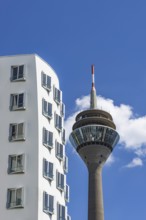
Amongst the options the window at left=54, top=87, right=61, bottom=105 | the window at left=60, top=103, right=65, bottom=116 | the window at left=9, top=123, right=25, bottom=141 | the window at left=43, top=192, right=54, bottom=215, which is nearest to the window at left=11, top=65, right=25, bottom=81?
the window at left=54, top=87, right=61, bottom=105

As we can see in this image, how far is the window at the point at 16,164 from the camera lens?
4025cm

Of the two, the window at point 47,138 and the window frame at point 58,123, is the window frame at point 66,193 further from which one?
the window frame at point 58,123

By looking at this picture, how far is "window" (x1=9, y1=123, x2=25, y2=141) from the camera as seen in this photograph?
41656 millimetres

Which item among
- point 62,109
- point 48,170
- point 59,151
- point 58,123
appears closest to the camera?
point 48,170

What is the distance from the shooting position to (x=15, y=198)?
3909 cm

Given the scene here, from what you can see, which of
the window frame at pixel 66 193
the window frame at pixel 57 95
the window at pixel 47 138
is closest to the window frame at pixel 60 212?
the window frame at pixel 66 193

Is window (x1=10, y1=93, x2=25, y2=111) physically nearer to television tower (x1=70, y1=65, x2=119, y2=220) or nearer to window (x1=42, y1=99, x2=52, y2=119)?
window (x1=42, y1=99, x2=52, y2=119)

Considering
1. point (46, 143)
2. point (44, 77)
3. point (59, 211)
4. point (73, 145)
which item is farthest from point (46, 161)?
point (73, 145)

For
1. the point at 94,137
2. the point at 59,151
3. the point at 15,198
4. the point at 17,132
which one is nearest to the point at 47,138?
the point at 17,132

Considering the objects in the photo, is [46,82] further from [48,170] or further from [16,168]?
[16,168]

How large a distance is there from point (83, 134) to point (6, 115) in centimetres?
11125

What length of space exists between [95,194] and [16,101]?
9628 centimetres

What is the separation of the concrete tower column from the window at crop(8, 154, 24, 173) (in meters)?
95.8

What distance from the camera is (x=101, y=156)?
147625 millimetres
